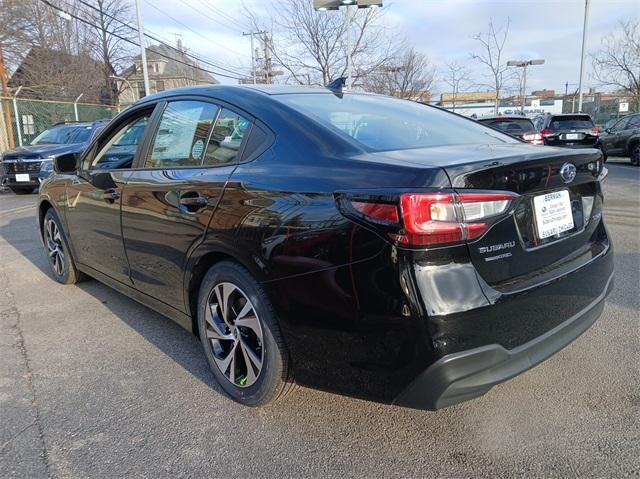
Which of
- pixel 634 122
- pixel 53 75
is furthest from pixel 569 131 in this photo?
pixel 53 75

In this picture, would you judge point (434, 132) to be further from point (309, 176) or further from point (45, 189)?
point (45, 189)

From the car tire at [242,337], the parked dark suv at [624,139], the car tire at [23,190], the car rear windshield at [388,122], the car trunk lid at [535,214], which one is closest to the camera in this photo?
the car trunk lid at [535,214]

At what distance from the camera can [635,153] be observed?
564 inches

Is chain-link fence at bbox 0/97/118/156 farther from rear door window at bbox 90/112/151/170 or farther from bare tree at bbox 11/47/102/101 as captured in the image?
rear door window at bbox 90/112/151/170

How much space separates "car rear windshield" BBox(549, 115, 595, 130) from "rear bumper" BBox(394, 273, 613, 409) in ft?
47.5

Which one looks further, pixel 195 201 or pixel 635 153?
pixel 635 153

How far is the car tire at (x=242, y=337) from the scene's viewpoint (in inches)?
92.9

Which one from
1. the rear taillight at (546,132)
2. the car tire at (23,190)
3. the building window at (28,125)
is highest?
the building window at (28,125)

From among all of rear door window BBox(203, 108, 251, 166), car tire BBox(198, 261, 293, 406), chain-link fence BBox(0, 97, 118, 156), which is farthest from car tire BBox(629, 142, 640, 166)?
chain-link fence BBox(0, 97, 118, 156)

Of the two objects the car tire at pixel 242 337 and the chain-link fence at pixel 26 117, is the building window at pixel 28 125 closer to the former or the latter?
the chain-link fence at pixel 26 117

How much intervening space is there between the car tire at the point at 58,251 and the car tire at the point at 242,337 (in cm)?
235

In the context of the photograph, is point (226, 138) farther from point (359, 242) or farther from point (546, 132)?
point (546, 132)

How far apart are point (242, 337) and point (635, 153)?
15304mm

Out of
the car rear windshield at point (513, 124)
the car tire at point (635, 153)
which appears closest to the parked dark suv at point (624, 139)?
the car tire at point (635, 153)
